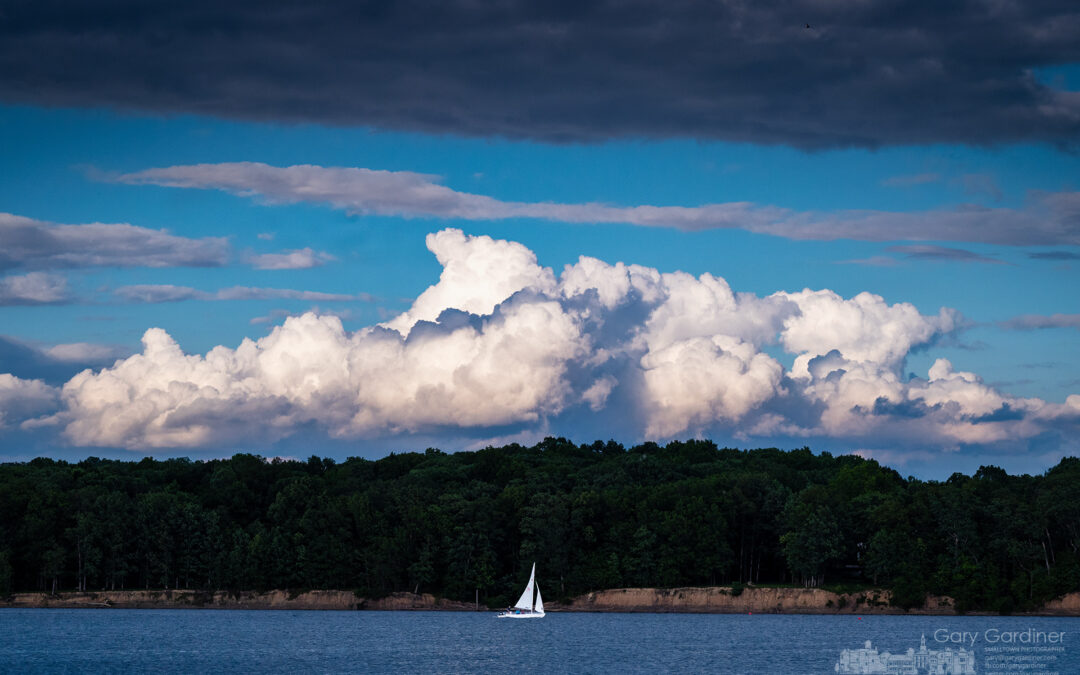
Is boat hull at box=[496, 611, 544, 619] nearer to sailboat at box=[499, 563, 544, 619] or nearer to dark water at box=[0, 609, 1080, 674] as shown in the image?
sailboat at box=[499, 563, 544, 619]

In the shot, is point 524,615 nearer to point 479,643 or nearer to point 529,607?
point 529,607

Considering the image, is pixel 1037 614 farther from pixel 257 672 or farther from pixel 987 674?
pixel 257 672

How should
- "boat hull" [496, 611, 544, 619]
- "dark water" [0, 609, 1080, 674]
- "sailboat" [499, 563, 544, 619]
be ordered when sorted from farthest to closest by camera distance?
"sailboat" [499, 563, 544, 619]
"boat hull" [496, 611, 544, 619]
"dark water" [0, 609, 1080, 674]

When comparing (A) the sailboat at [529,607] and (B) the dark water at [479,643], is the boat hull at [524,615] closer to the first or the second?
(A) the sailboat at [529,607]

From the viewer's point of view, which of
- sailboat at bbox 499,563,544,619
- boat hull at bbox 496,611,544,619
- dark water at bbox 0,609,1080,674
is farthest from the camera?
sailboat at bbox 499,563,544,619

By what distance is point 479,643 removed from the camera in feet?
418

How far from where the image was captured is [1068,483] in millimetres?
187000

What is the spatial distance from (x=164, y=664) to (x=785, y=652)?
57.0m

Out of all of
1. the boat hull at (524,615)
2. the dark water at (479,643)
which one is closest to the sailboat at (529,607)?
the boat hull at (524,615)

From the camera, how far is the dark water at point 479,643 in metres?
101

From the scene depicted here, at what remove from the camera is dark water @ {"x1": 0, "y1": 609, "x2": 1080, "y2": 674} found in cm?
10112

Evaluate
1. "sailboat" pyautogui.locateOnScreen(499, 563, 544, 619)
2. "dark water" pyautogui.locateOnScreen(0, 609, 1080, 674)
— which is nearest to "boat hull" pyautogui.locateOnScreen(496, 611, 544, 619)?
"sailboat" pyautogui.locateOnScreen(499, 563, 544, 619)

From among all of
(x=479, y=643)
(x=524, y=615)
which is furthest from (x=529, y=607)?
(x=479, y=643)

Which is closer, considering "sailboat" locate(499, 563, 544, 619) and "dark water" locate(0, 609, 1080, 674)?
"dark water" locate(0, 609, 1080, 674)
